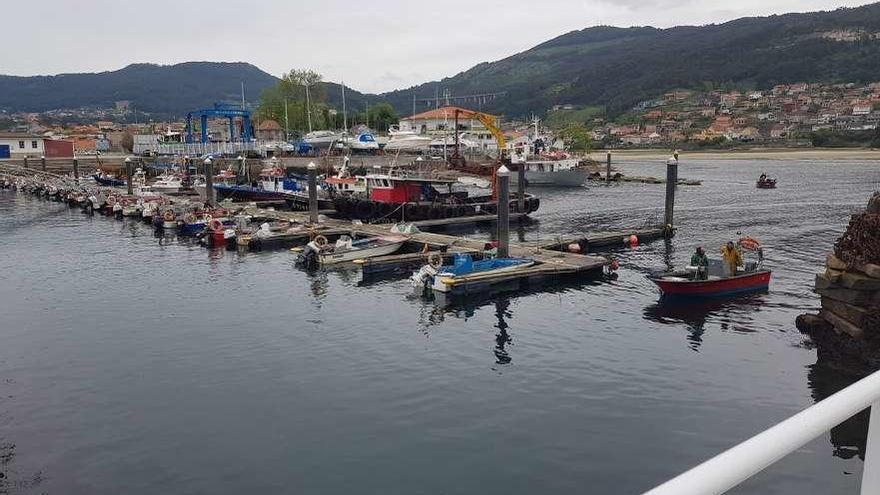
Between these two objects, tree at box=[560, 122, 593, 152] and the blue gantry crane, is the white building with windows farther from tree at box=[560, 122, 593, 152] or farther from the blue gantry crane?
tree at box=[560, 122, 593, 152]

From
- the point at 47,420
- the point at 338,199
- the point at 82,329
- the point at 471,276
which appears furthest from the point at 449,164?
the point at 47,420

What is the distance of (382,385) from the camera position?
1758cm

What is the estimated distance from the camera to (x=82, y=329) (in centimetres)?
2327

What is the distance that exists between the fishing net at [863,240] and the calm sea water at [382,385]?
10.6 feet

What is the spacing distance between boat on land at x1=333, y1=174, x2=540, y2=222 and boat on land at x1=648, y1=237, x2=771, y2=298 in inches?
882

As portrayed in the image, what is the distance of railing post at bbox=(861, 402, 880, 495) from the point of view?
212cm

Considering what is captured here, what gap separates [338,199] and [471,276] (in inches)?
1010

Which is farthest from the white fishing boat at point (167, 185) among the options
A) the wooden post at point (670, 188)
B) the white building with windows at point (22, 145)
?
the wooden post at point (670, 188)

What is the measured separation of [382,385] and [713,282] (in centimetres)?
1428

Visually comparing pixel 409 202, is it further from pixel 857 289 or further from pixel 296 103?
pixel 296 103

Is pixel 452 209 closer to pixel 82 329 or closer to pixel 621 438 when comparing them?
pixel 82 329

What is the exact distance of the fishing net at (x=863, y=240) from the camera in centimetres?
1639

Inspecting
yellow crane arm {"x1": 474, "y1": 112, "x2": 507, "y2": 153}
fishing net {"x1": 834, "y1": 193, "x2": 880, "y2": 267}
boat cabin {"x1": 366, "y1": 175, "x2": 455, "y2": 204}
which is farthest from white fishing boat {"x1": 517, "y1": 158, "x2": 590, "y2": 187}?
fishing net {"x1": 834, "y1": 193, "x2": 880, "y2": 267}

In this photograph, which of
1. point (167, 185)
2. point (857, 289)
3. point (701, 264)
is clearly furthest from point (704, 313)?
point (167, 185)
